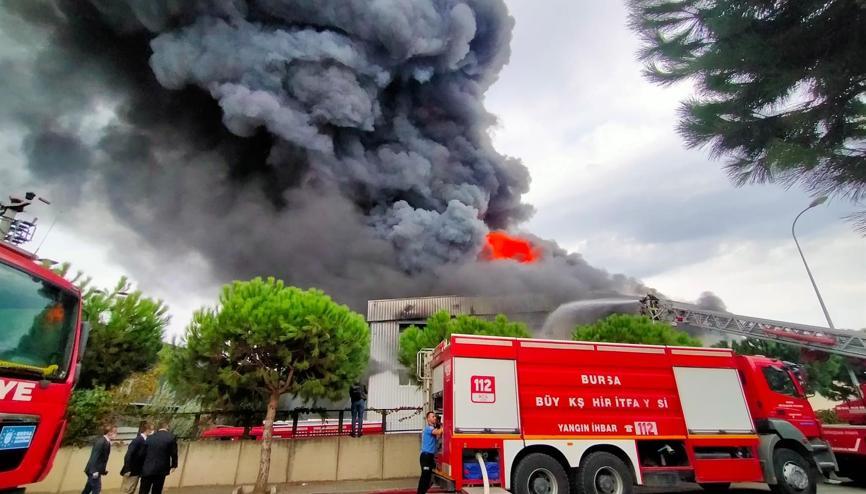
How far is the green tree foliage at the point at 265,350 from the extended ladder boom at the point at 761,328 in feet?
62.9

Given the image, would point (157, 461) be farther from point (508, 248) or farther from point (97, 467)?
point (508, 248)

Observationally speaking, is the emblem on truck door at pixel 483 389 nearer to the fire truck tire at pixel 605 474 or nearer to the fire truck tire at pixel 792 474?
the fire truck tire at pixel 605 474

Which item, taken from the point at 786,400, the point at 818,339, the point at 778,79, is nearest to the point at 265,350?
the point at 778,79

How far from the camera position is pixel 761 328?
63.4 ft

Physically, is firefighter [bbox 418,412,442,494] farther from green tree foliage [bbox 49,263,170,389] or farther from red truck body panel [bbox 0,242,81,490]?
green tree foliage [bbox 49,263,170,389]

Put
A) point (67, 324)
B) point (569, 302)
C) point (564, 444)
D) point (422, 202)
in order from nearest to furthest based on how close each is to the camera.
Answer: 1. point (67, 324)
2. point (564, 444)
3. point (569, 302)
4. point (422, 202)

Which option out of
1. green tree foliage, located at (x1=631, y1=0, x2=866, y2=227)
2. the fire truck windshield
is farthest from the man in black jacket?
green tree foliage, located at (x1=631, y1=0, x2=866, y2=227)

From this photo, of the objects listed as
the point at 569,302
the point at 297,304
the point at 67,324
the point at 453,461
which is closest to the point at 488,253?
the point at 569,302

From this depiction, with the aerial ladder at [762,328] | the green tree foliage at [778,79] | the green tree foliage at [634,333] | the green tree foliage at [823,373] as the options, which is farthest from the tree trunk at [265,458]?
the green tree foliage at [823,373]

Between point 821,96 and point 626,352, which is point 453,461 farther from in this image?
point 821,96

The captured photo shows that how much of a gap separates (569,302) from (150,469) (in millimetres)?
26703

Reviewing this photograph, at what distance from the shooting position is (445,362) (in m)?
7.55

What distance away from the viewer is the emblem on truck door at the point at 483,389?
7.04 m

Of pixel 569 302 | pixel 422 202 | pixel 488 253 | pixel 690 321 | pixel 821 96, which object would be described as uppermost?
pixel 422 202
